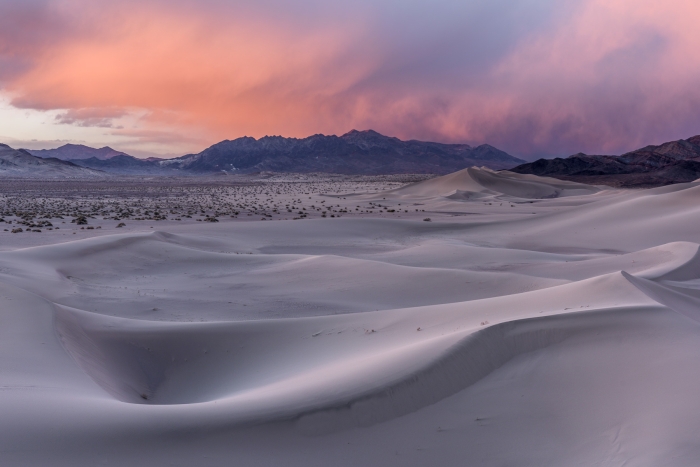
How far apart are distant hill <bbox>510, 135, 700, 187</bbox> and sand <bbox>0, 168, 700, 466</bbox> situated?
7893 centimetres

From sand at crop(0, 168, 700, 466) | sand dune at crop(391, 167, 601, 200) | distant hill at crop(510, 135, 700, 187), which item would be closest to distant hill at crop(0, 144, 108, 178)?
sand dune at crop(391, 167, 601, 200)

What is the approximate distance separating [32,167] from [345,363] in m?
166

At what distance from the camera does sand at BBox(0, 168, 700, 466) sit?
3.98 meters

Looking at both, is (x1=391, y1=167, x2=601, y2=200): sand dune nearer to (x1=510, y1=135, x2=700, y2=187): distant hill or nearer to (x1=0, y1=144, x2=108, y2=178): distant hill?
(x1=510, y1=135, x2=700, y2=187): distant hill

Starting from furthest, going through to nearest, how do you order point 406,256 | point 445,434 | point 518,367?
point 406,256 → point 518,367 → point 445,434

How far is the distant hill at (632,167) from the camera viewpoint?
89.1 m

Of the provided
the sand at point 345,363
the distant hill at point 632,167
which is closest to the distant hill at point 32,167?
the distant hill at point 632,167

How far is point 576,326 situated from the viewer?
18.4ft

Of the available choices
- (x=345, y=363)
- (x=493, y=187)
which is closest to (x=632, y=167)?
(x=493, y=187)

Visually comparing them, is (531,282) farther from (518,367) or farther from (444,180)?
(444,180)

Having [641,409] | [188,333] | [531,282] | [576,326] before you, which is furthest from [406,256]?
[641,409]

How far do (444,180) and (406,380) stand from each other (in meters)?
59.2

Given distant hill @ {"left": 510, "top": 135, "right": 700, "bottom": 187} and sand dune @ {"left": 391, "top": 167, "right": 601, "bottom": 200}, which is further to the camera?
distant hill @ {"left": 510, "top": 135, "right": 700, "bottom": 187}

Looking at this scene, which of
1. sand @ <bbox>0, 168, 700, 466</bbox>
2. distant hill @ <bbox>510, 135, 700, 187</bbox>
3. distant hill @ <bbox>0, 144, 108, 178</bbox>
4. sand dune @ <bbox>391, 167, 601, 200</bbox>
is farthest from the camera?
distant hill @ <bbox>0, 144, 108, 178</bbox>
